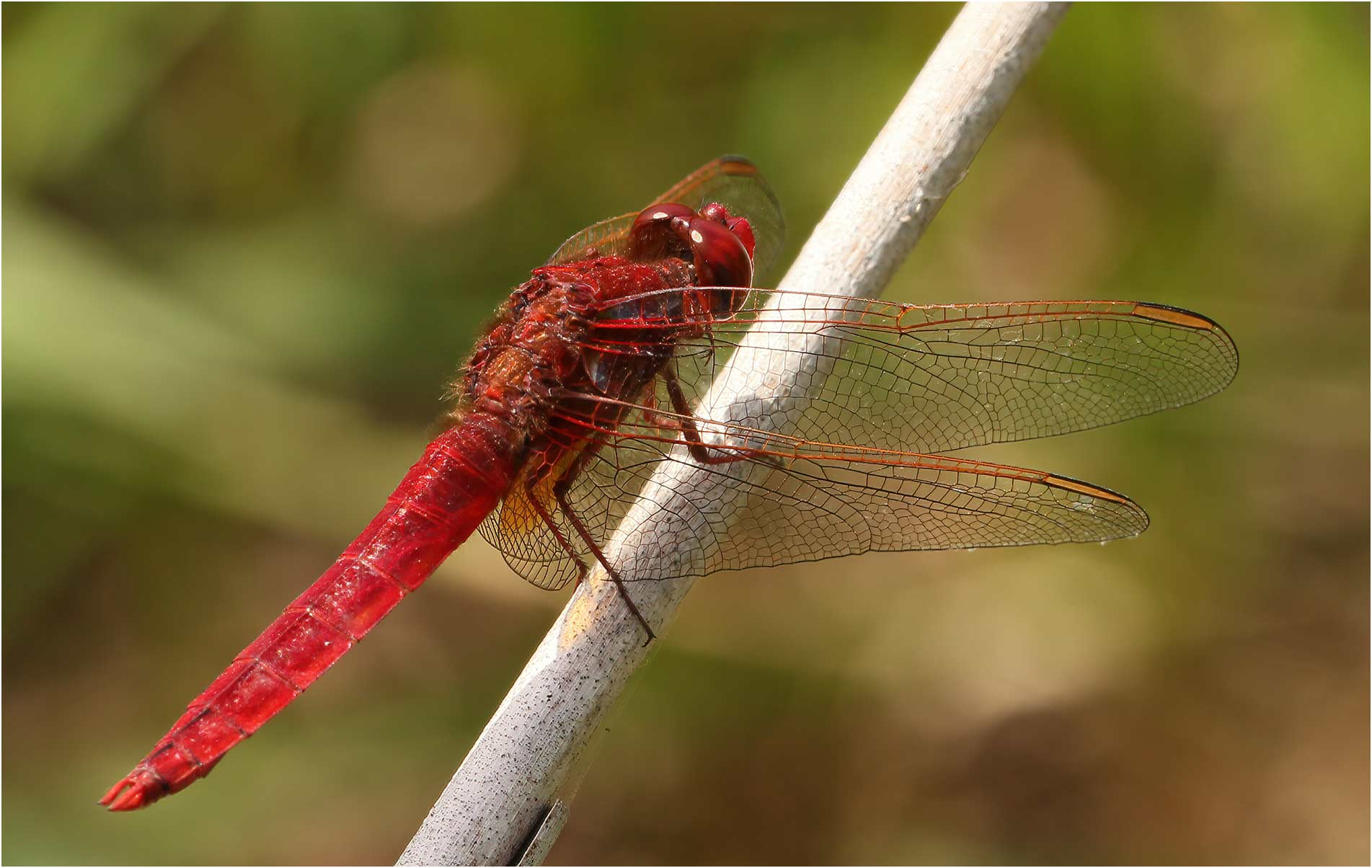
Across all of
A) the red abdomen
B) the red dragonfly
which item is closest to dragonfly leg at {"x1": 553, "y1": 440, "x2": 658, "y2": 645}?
the red dragonfly

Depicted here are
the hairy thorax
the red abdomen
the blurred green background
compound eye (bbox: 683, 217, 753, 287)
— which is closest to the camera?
the red abdomen

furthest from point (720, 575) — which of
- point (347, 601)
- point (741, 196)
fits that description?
point (347, 601)

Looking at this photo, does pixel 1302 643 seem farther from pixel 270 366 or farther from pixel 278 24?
pixel 278 24

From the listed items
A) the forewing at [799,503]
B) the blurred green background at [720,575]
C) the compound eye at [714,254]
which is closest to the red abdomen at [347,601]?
the forewing at [799,503]

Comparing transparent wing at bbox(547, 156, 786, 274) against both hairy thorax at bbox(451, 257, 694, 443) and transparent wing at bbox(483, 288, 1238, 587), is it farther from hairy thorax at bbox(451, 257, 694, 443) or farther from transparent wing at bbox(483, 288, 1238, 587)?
transparent wing at bbox(483, 288, 1238, 587)

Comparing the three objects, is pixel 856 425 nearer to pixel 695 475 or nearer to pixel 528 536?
pixel 695 475

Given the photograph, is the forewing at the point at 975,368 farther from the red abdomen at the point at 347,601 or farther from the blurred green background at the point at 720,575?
the blurred green background at the point at 720,575

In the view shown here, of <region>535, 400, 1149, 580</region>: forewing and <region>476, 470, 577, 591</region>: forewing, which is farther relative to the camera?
<region>476, 470, 577, 591</region>: forewing

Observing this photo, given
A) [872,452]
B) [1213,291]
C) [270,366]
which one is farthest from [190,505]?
Answer: [1213,291]
